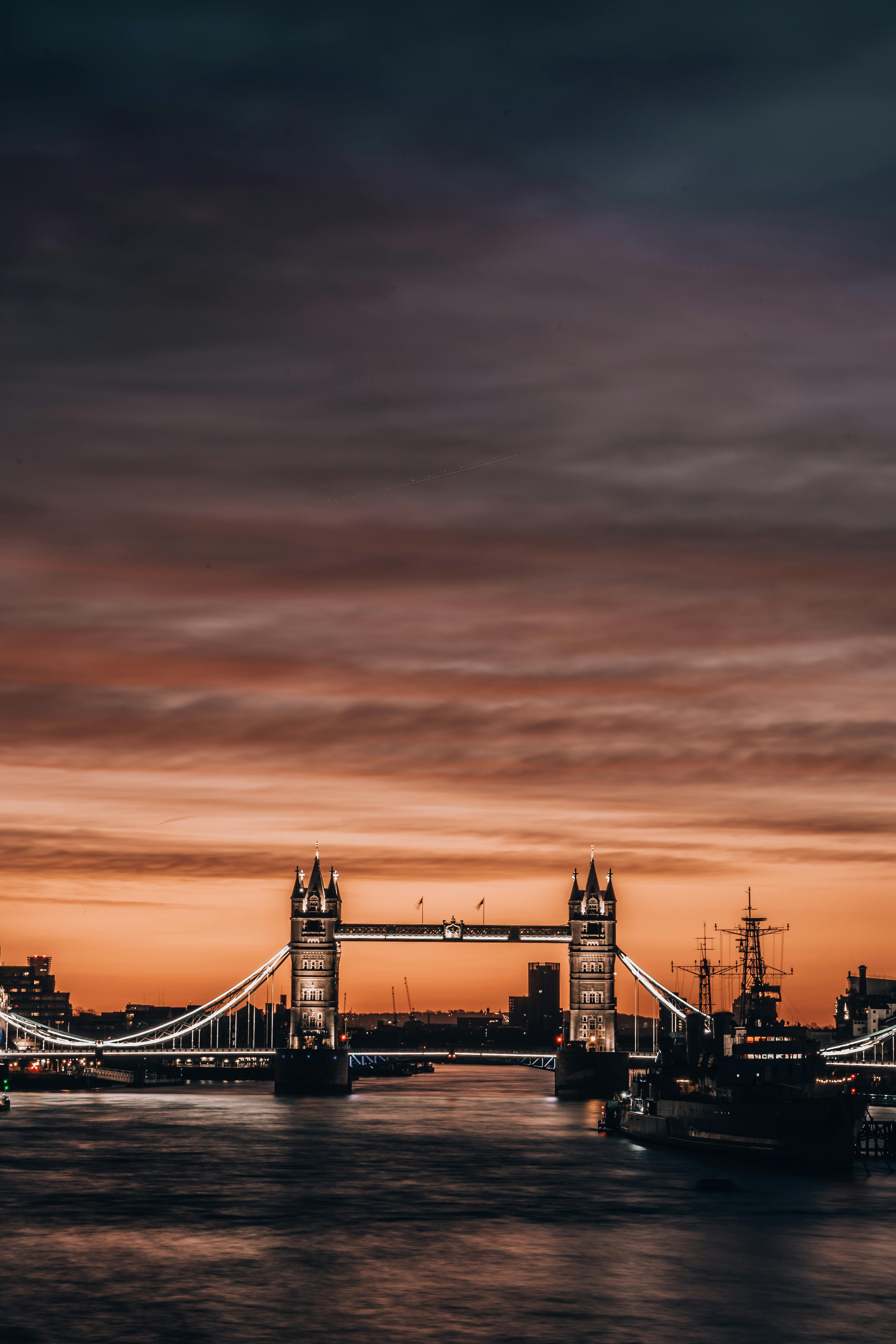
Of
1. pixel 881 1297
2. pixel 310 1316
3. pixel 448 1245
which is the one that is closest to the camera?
pixel 310 1316

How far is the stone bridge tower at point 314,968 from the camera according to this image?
183625 mm

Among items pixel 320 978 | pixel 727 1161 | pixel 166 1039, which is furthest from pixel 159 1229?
pixel 166 1039

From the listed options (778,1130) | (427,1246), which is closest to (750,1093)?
(778,1130)

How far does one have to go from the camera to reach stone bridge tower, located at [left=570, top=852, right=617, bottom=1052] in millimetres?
186250

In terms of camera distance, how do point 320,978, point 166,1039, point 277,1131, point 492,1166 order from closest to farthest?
1. point 492,1166
2. point 277,1131
3. point 320,978
4. point 166,1039

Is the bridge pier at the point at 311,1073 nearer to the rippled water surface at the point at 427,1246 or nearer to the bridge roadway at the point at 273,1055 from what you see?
the bridge roadway at the point at 273,1055

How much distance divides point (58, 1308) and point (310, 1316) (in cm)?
810

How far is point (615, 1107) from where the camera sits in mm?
125812

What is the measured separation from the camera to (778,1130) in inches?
3794

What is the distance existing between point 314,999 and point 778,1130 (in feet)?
311

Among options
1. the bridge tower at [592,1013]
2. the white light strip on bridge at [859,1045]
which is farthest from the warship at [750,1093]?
the bridge tower at [592,1013]

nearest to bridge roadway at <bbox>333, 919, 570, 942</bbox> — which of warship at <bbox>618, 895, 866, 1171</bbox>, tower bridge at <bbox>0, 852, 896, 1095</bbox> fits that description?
tower bridge at <bbox>0, 852, 896, 1095</bbox>

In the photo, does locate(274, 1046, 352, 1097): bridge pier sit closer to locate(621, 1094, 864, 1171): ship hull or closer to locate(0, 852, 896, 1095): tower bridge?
locate(0, 852, 896, 1095): tower bridge

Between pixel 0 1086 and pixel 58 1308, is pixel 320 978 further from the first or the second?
pixel 58 1308
